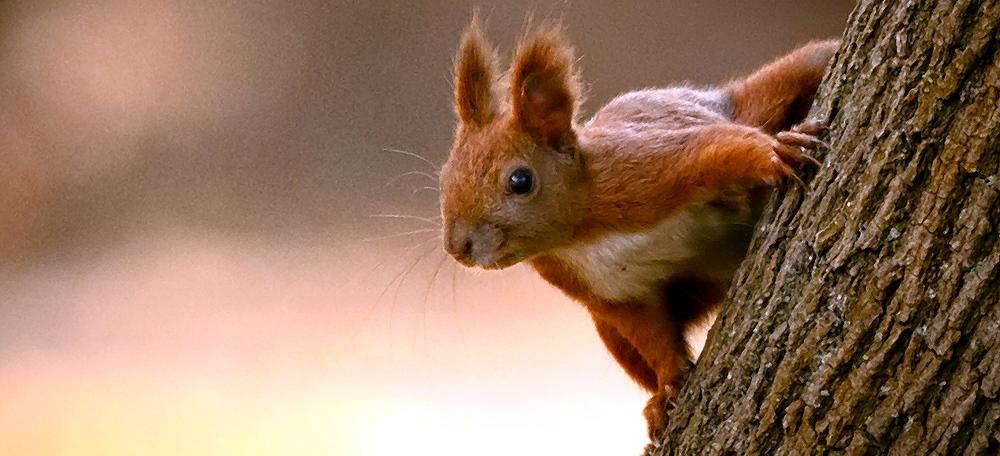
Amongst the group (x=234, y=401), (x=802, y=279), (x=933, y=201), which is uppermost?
(x=933, y=201)

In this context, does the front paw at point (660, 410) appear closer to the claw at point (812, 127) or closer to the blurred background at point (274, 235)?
the claw at point (812, 127)

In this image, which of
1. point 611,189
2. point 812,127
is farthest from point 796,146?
point 611,189

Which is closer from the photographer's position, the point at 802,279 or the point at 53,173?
the point at 802,279

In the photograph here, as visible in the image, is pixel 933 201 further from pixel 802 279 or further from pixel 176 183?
pixel 176 183

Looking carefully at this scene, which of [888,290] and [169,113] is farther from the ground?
[888,290]

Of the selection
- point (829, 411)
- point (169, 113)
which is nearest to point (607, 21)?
point (169, 113)

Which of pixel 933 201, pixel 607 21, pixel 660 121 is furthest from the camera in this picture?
pixel 607 21

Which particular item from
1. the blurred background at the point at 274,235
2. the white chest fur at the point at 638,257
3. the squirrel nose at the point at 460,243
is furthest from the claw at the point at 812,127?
the blurred background at the point at 274,235
